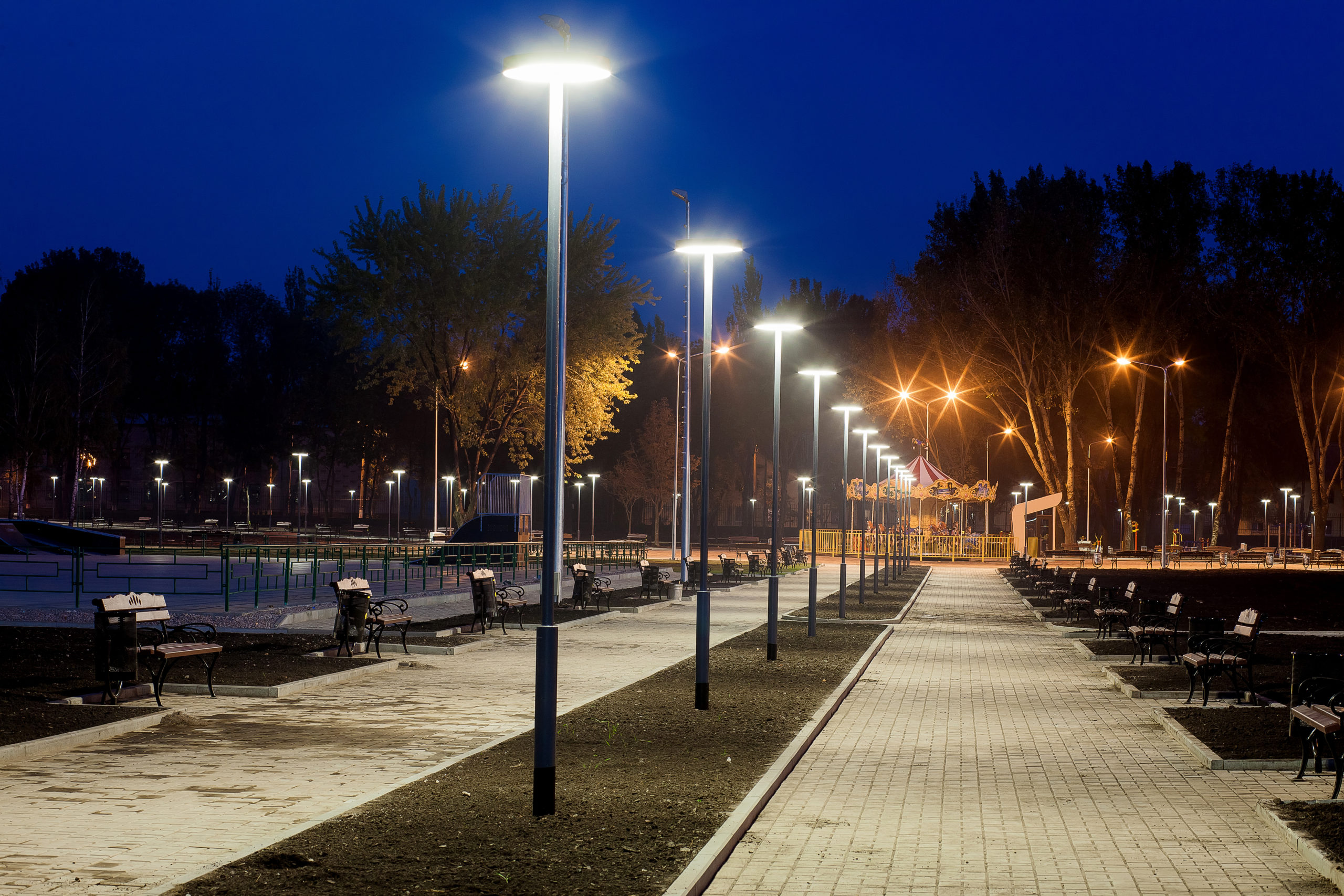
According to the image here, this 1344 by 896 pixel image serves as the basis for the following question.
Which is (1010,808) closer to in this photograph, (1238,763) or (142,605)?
(1238,763)

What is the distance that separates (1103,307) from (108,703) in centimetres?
5669

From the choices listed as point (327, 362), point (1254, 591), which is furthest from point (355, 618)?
point (327, 362)

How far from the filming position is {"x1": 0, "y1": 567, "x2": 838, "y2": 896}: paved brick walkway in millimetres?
7191

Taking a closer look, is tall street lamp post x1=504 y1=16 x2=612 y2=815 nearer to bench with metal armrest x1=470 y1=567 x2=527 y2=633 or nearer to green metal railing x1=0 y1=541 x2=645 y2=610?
bench with metal armrest x1=470 y1=567 x2=527 y2=633

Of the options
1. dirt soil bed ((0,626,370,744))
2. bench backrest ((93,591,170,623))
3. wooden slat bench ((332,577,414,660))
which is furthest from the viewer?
wooden slat bench ((332,577,414,660))

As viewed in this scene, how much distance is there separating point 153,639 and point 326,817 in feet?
20.9

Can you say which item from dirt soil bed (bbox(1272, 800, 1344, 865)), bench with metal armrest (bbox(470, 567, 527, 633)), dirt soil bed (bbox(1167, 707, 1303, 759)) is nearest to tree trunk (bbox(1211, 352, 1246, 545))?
bench with metal armrest (bbox(470, 567, 527, 633))

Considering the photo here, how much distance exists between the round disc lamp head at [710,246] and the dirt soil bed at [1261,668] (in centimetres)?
678

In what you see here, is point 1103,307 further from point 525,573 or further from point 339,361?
point 339,361

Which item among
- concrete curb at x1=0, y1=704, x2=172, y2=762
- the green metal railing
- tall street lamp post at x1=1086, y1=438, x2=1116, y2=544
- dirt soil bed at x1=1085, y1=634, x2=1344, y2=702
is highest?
tall street lamp post at x1=1086, y1=438, x2=1116, y2=544

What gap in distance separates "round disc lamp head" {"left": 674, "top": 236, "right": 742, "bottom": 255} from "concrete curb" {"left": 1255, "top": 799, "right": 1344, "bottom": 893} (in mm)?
8042

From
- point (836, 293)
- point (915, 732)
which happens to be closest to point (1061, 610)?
point (915, 732)

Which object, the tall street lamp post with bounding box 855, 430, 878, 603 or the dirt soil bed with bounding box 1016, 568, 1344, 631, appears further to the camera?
the tall street lamp post with bounding box 855, 430, 878, 603

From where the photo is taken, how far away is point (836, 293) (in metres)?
93.4
